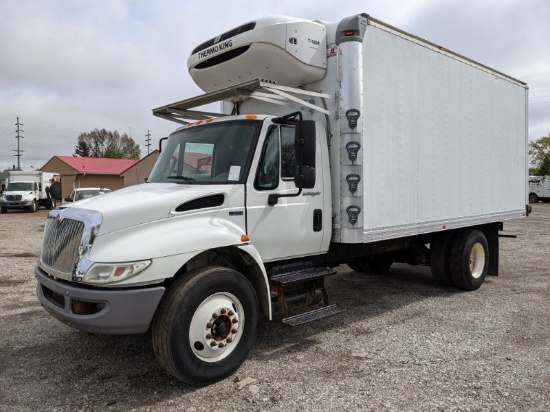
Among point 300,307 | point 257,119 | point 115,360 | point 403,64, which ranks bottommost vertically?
point 115,360

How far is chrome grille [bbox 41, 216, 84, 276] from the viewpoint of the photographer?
3.79m

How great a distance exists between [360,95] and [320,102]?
18.2 inches

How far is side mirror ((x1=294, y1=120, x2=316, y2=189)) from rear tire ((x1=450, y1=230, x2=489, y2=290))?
13.1 feet

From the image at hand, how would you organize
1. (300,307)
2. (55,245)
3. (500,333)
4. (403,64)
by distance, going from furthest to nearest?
(403,64) → (500,333) → (300,307) → (55,245)

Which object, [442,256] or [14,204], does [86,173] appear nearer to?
[14,204]

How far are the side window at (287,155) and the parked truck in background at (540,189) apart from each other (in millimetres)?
40654

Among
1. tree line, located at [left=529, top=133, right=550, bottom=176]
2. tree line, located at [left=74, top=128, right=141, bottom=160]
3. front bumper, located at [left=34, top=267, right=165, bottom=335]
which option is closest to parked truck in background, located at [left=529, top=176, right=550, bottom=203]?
tree line, located at [left=529, top=133, right=550, bottom=176]

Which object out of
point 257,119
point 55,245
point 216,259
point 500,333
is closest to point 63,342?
point 55,245

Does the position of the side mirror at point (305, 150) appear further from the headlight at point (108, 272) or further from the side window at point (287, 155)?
the headlight at point (108, 272)

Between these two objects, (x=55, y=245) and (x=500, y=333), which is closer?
(x=55, y=245)

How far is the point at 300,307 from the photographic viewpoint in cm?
493

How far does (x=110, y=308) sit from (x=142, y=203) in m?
0.93

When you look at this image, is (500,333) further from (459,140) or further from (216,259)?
(216,259)

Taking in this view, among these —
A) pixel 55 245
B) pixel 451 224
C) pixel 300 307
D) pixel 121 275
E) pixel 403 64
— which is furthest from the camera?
pixel 451 224
